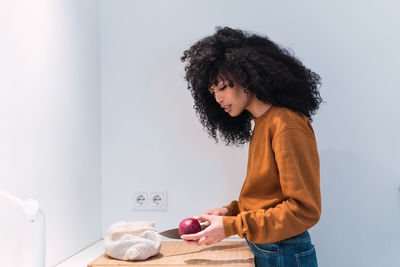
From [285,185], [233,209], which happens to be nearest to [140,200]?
[233,209]

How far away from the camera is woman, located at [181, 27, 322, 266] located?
0.95 meters

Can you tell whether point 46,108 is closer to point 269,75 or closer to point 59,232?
point 59,232

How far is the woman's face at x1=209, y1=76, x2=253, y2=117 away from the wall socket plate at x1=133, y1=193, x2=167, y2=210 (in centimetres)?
59

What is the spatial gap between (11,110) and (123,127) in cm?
62

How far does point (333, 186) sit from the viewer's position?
149cm

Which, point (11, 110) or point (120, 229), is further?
point (120, 229)

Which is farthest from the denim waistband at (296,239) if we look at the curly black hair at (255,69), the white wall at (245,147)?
the white wall at (245,147)

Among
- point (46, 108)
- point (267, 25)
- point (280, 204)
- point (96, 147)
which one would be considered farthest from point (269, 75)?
point (96, 147)

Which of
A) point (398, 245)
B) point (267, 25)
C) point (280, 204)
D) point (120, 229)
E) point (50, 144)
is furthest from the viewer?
point (267, 25)

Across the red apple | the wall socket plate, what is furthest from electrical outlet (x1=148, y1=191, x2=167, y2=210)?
the red apple

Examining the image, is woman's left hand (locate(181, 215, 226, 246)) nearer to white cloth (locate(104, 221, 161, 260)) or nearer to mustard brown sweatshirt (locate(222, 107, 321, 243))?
mustard brown sweatshirt (locate(222, 107, 321, 243))

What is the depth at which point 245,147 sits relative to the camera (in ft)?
5.10

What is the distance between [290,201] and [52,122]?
799 millimetres

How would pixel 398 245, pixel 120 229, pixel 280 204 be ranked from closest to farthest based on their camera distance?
1. pixel 280 204
2. pixel 120 229
3. pixel 398 245
